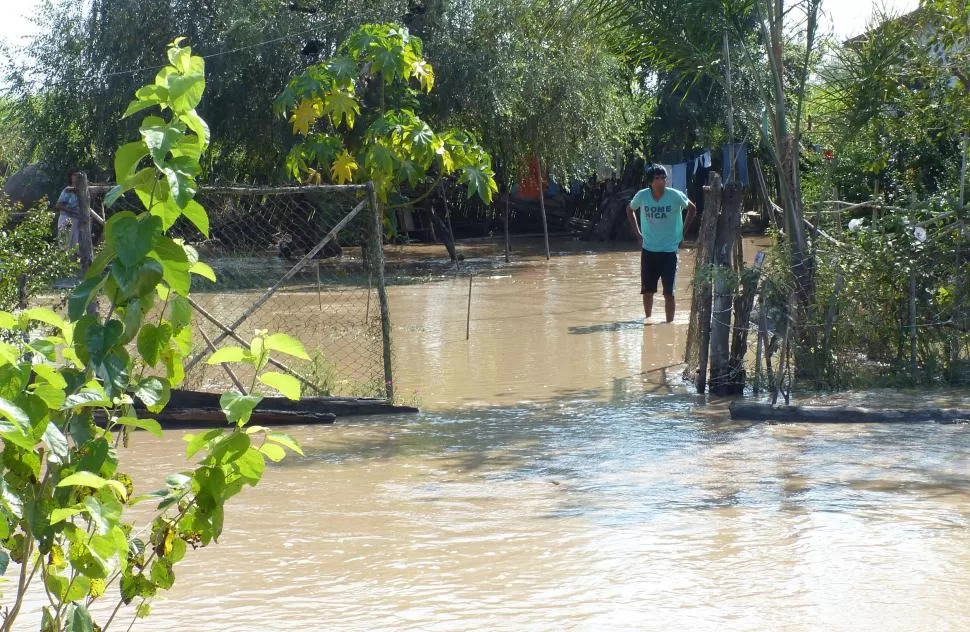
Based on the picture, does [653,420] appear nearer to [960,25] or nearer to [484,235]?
[960,25]

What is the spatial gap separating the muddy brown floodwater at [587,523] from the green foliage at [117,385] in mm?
1838

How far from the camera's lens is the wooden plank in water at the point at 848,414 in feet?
24.7

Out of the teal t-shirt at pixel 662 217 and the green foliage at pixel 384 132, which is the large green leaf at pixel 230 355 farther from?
the teal t-shirt at pixel 662 217

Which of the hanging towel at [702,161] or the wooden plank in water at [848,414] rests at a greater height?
the hanging towel at [702,161]

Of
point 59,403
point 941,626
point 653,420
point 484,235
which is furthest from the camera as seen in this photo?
point 484,235

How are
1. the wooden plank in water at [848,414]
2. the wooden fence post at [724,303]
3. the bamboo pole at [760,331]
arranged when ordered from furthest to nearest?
the wooden fence post at [724,303] → the bamboo pole at [760,331] → the wooden plank in water at [848,414]

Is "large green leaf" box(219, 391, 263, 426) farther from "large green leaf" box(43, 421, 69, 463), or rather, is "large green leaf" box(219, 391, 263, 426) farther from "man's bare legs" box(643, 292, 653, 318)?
"man's bare legs" box(643, 292, 653, 318)

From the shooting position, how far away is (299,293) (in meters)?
16.9

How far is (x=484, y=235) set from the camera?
3017 centimetres

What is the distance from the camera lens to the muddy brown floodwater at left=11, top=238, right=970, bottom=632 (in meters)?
4.34

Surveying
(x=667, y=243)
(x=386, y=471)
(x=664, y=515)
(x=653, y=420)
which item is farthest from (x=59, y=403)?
(x=667, y=243)

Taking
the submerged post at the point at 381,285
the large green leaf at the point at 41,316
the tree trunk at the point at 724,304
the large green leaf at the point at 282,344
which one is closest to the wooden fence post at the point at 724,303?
the tree trunk at the point at 724,304

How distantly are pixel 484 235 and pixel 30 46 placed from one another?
12909 millimetres

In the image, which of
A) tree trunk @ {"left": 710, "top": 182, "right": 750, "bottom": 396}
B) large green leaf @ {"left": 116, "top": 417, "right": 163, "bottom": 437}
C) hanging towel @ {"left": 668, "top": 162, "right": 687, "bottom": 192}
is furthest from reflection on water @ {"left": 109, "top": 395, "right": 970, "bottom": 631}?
hanging towel @ {"left": 668, "top": 162, "right": 687, "bottom": 192}
